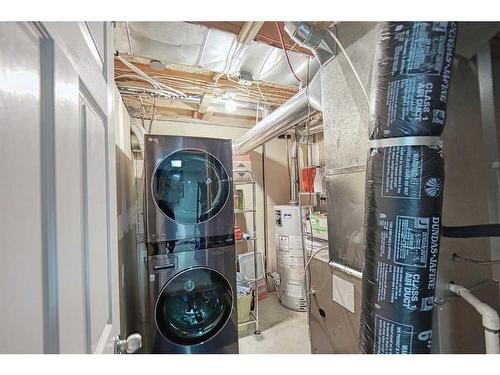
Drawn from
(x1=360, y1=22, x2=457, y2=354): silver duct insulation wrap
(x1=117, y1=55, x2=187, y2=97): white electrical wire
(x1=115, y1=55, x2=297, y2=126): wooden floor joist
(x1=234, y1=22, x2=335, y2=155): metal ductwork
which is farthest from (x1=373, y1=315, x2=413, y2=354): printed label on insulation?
(x1=117, y1=55, x2=187, y2=97): white electrical wire

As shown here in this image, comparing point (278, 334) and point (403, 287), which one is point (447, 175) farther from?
point (278, 334)

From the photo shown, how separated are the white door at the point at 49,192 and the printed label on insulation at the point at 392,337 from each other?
2.69 ft

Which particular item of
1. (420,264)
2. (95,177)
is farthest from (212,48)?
(420,264)

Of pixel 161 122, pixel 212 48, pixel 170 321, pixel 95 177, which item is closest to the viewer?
pixel 95 177

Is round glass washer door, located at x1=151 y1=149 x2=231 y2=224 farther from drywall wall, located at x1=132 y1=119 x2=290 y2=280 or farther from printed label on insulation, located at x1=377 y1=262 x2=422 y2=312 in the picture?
printed label on insulation, located at x1=377 y1=262 x2=422 y2=312

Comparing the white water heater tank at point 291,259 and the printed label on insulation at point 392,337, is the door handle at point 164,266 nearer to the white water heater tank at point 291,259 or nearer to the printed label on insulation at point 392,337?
the printed label on insulation at point 392,337

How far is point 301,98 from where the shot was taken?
56.5 inches

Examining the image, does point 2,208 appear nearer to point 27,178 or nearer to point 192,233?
point 27,178

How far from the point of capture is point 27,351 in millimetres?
315

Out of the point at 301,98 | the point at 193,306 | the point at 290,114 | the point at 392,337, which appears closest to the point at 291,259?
the point at 193,306

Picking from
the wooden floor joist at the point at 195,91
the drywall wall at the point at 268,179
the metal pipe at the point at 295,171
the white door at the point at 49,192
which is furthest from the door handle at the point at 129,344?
the metal pipe at the point at 295,171

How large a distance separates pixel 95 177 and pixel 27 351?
39 centimetres

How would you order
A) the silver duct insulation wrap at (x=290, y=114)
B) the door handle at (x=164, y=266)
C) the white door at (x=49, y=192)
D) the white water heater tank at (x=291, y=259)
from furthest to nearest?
the white water heater tank at (x=291, y=259)
the door handle at (x=164, y=266)
the silver duct insulation wrap at (x=290, y=114)
the white door at (x=49, y=192)

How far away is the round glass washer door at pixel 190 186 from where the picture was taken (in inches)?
66.2
